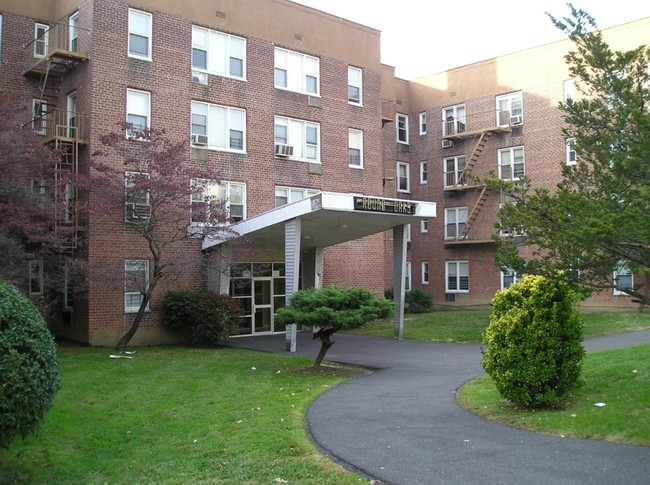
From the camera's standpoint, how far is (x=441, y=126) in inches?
1469

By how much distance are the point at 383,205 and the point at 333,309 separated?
5458 mm

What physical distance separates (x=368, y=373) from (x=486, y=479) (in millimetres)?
8136

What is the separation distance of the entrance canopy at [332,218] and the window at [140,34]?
263 inches

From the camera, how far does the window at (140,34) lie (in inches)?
842

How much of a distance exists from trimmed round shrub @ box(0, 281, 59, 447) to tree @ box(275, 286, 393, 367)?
7.13m

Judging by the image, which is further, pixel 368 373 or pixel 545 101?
pixel 545 101

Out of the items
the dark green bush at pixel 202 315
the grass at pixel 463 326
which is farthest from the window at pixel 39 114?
the grass at pixel 463 326

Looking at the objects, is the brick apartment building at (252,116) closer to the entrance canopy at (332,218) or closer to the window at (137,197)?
the entrance canopy at (332,218)

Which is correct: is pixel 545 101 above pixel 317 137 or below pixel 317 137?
above

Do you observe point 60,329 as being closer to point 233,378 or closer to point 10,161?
point 10,161

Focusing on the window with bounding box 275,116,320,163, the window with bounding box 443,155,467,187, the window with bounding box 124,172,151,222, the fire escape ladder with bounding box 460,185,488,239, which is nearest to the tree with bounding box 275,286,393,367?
the window with bounding box 124,172,151,222

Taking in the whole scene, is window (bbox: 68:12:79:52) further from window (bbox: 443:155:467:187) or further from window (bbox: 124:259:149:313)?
window (bbox: 443:155:467:187)

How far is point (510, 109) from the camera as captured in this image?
33906 mm

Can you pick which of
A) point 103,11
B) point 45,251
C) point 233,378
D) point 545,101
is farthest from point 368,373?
point 545,101
